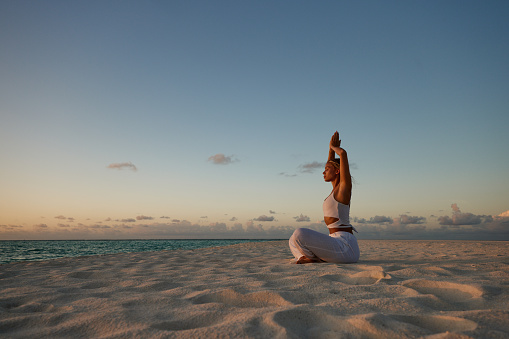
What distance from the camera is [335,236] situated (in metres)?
3.61

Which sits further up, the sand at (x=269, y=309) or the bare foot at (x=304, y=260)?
the bare foot at (x=304, y=260)

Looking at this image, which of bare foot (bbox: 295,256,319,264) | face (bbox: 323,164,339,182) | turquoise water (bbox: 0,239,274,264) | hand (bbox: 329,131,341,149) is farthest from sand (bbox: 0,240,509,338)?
turquoise water (bbox: 0,239,274,264)

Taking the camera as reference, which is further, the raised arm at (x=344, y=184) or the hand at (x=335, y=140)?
the hand at (x=335, y=140)

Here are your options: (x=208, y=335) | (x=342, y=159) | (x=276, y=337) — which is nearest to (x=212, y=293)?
(x=208, y=335)

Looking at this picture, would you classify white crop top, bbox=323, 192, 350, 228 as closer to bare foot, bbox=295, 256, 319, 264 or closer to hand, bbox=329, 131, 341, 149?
bare foot, bbox=295, 256, 319, 264

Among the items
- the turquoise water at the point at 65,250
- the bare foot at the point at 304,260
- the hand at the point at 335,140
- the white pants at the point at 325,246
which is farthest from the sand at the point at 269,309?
the turquoise water at the point at 65,250

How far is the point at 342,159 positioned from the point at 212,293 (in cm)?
230

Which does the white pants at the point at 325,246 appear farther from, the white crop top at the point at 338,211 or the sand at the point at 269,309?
the sand at the point at 269,309

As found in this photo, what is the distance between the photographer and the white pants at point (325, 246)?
11.3 ft

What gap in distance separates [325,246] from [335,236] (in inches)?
9.7

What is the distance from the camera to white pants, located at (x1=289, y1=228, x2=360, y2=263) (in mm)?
3441

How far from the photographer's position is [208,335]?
129cm

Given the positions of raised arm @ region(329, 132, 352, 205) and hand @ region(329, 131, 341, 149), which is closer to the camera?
raised arm @ region(329, 132, 352, 205)

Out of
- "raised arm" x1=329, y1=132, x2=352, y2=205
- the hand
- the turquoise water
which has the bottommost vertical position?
the turquoise water
